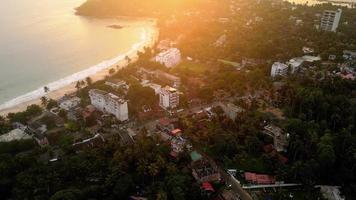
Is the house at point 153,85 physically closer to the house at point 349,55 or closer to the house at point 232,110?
the house at point 232,110

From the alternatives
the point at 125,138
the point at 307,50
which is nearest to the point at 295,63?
the point at 307,50

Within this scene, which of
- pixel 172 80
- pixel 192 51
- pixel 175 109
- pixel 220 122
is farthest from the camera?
pixel 192 51

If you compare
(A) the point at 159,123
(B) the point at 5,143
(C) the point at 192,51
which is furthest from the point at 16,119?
(C) the point at 192,51

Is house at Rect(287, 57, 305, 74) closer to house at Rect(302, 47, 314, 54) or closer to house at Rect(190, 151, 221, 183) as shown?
house at Rect(302, 47, 314, 54)

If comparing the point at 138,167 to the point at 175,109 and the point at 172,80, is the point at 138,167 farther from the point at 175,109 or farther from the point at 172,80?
the point at 172,80

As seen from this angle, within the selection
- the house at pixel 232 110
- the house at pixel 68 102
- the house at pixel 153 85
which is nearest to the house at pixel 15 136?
the house at pixel 68 102

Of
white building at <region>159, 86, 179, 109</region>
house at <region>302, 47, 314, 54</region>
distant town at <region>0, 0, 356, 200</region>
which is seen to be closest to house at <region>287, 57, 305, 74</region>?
distant town at <region>0, 0, 356, 200</region>
